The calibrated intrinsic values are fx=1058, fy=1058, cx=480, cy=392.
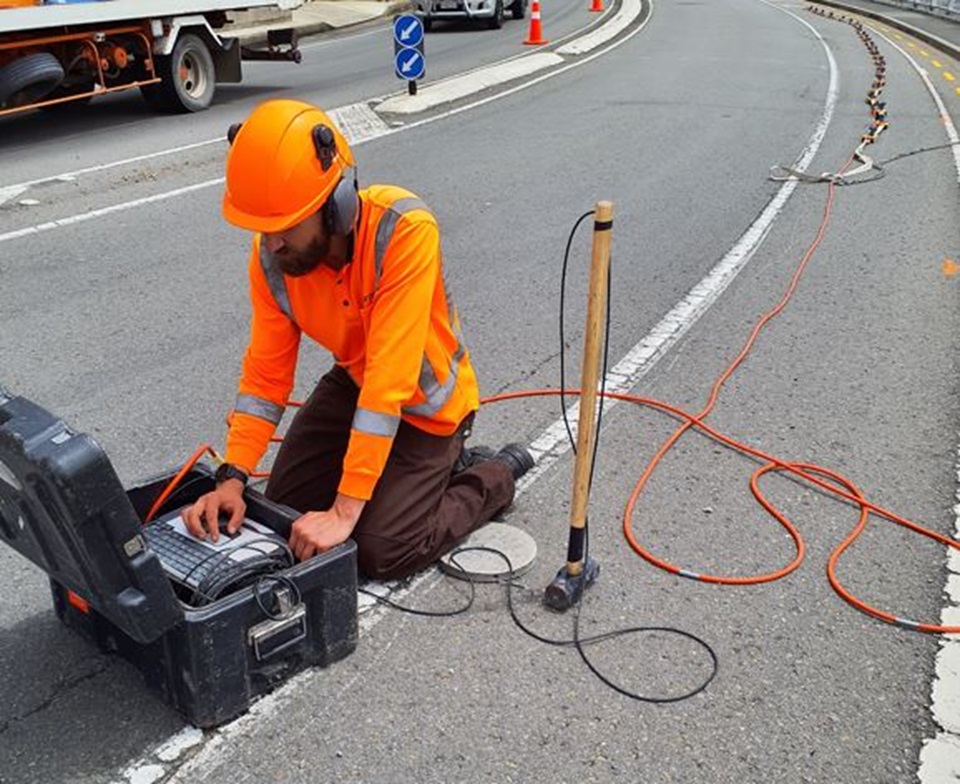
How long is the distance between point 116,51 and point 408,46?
3.58 meters

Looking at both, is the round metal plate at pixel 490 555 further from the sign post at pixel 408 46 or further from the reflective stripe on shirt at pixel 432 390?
the sign post at pixel 408 46

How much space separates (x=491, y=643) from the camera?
323 centimetres

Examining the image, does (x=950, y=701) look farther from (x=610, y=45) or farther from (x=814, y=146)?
(x=610, y=45)

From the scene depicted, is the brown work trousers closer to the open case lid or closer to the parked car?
the open case lid

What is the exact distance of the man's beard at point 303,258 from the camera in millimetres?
3041

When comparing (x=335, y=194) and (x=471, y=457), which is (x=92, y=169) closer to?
(x=471, y=457)

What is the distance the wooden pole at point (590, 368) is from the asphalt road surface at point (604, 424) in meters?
0.27

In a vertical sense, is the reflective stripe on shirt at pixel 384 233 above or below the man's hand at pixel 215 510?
above

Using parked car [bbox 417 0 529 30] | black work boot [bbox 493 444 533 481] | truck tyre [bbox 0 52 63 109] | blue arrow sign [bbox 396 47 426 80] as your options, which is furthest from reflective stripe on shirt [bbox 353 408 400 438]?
parked car [bbox 417 0 529 30]

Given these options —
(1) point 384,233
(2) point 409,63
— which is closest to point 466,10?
(2) point 409,63

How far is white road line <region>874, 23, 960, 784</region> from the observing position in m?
2.76

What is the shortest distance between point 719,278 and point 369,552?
4.12 metres

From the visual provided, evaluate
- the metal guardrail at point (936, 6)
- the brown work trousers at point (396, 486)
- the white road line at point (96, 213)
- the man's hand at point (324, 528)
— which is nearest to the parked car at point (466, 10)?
the metal guardrail at point (936, 6)

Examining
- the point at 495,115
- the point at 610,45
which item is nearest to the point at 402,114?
the point at 495,115
